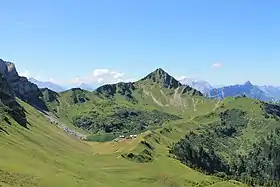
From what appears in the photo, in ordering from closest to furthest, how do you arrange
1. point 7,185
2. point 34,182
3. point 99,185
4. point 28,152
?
point 7,185 → point 34,182 → point 99,185 → point 28,152

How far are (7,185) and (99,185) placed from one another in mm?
59609

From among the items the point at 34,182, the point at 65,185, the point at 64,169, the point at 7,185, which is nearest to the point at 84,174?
the point at 64,169

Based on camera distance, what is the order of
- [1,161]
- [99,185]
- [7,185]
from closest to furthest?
[7,185]
[1,161]
[99,185]

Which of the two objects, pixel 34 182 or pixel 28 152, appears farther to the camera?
pixel 28 152

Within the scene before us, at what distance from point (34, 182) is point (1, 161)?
19.8 m

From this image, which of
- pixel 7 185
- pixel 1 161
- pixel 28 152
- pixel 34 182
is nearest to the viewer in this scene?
pixel 7 185

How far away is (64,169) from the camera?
624 feet

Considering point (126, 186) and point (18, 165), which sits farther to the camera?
point (126, 186)

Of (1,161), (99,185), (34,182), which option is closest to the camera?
(34,182)

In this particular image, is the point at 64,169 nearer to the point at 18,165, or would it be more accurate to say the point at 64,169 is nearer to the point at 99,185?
the point at 99,185

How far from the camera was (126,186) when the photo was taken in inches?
7741

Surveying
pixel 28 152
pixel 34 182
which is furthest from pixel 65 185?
pixel 28 152

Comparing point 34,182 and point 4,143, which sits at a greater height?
point 4,143

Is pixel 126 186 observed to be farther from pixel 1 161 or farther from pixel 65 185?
pixel 1 161
